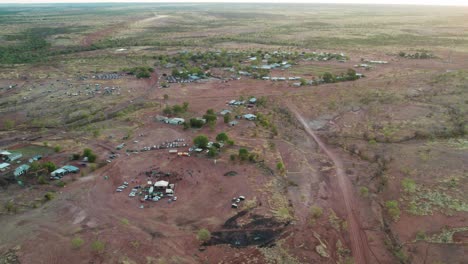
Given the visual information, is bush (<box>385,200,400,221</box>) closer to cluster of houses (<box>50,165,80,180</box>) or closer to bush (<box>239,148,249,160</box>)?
bush (<box>239,148,249,160</box>)

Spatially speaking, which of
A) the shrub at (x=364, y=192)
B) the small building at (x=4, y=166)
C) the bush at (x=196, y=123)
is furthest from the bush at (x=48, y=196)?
the shrub at (x=364, y=192)

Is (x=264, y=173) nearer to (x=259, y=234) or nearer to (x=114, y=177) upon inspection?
(x=259, y=234)

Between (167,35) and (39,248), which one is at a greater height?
(167,35)

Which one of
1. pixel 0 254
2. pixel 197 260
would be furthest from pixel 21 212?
pixel 197 260

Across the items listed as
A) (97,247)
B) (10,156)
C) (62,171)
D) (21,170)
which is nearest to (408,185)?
(97,247)

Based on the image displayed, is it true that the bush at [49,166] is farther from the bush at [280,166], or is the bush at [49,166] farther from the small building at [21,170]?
the bush at [280,166]

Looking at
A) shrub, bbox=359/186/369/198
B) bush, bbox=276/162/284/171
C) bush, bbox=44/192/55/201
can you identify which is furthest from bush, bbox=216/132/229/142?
bush, bbox=44/192/55/201
